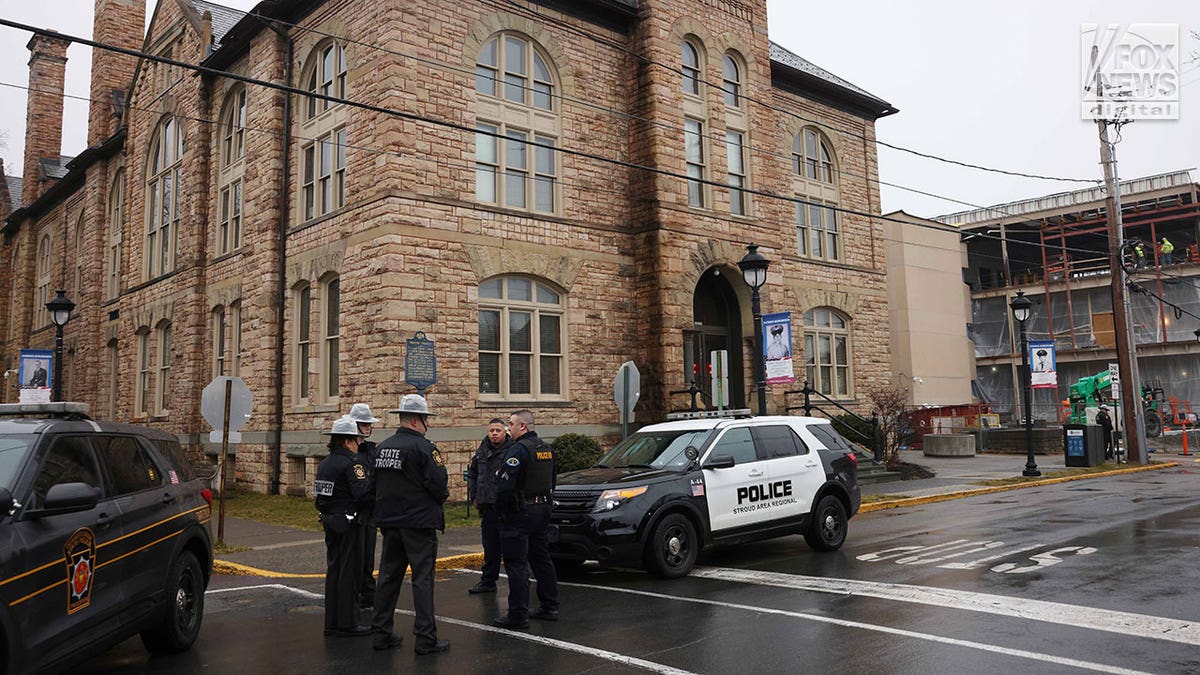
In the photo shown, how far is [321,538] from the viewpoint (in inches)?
519

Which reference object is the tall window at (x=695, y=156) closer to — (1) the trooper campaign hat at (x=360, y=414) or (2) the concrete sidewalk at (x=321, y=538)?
(2) the concrete sidewalk at (x=321, y=538)

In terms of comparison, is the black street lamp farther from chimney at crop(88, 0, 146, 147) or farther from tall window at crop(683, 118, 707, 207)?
chimney at crop(88, 0, 146, 147)

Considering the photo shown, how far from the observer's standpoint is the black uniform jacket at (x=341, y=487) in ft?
23.7

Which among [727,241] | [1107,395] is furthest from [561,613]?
[1107,395]

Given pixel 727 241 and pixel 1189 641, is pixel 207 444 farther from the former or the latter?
pixel 1189 641

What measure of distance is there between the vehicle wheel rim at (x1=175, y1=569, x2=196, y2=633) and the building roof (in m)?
52.9

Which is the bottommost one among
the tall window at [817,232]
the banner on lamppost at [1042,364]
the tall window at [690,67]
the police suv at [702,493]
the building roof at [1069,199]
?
the police suv at [702,493]

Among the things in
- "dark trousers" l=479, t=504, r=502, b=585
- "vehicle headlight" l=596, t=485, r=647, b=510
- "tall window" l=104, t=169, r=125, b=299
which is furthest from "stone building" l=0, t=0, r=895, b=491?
"dark trousers" l=479, t=504, r=502, b=585

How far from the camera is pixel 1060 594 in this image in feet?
25.8

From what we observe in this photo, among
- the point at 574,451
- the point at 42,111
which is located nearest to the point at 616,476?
the point at 574,451

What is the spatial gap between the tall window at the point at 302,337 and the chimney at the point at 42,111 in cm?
2408

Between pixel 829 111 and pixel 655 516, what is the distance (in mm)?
20787

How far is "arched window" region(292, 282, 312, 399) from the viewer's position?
63.0 ft

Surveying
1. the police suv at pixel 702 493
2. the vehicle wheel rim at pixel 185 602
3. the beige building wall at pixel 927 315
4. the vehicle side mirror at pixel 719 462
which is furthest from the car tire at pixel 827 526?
the beige building wall at pixel 927 315
